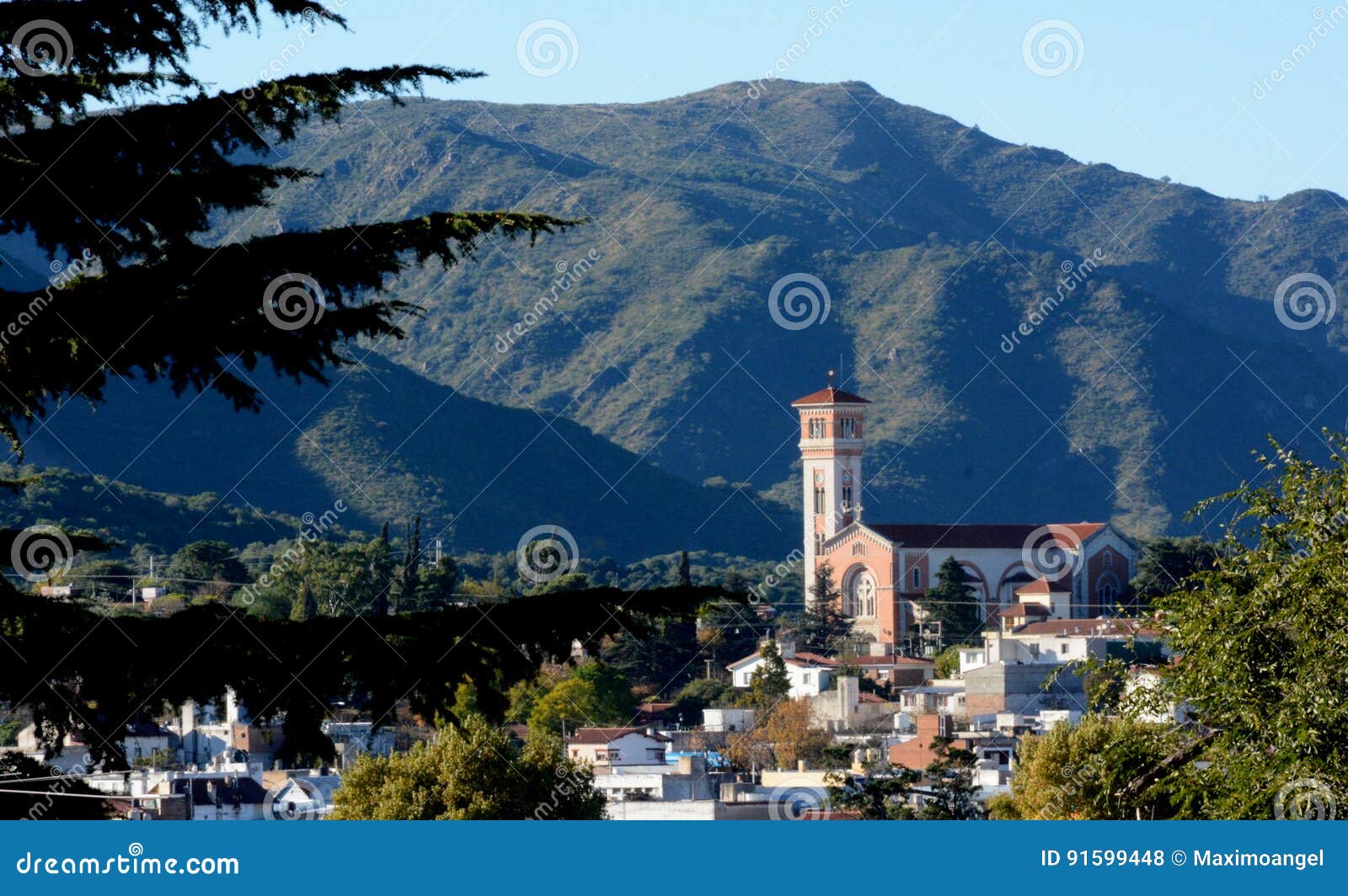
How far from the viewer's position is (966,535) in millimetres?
110500

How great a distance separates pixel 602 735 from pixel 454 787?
28863 mm

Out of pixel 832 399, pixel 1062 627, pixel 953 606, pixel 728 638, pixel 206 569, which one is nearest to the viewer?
pixel 206 569

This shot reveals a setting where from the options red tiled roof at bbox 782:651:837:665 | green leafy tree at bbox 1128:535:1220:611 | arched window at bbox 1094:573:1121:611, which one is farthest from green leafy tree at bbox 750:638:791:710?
arched window at bbox 1094:573:1121:611

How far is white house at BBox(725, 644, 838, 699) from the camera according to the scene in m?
80.2

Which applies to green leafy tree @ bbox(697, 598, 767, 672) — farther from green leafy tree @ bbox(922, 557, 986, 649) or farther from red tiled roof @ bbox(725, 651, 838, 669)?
green leafy tree @ bbox(922, 557, 986, 649)

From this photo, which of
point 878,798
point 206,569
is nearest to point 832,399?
point 206,569

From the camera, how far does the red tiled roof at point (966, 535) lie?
357 feet

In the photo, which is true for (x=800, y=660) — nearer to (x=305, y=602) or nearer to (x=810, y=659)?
(x=810, y=659)

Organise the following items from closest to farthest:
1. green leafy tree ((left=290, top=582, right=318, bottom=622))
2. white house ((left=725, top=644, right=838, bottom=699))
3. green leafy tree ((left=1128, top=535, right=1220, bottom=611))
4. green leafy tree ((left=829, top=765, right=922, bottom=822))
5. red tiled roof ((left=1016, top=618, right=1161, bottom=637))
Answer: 1. green leafy tree ((left=829, top=765, right=922, bottom=822))
2. green leafy tree ((left=290, top=582, right=318, bottom=622))
3. white house ((left=725, top=644, right=838, bottom=699))
4. red tiled roof ((left=1016, top=618, right=1161, bottom=637))
5. green leafy tree ((left=1128, top=535, right=1220, bottom=611))

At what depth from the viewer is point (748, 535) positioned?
572 ft

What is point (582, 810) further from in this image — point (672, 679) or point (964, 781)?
point (672, 679)

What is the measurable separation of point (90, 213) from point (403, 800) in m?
23.9

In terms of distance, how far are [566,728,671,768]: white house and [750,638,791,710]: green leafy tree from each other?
42.8 ft

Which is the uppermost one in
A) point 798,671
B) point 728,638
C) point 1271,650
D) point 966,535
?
point 966,535
